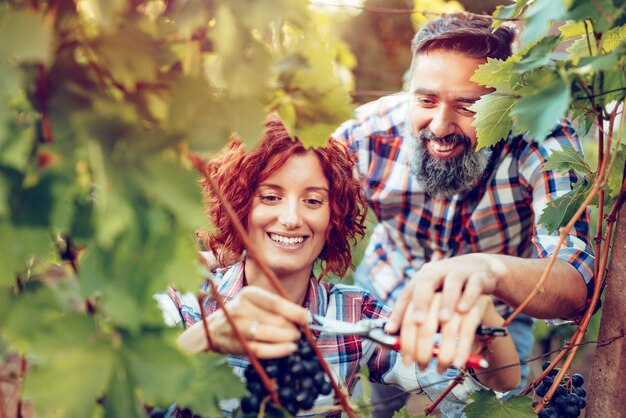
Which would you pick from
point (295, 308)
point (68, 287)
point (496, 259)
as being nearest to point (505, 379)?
point (496, 259)

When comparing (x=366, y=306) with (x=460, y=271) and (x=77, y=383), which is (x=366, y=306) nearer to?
(x=460, y=271)

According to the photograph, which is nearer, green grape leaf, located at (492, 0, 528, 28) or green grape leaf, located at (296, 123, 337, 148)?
green grape leaf, located at (296, 123, 337, 148)

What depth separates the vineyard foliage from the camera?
79 cm

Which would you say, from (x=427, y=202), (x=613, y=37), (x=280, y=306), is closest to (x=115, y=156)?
A: (x=280, y=306)

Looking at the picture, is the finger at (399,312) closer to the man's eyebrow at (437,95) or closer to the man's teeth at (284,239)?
the man's teeth at (284,239)

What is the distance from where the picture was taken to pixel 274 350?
1039 millimetres

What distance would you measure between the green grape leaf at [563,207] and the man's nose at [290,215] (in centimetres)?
62

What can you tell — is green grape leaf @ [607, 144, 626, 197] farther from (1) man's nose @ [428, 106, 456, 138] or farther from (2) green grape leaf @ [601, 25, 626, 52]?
(1) man's nose @ [428, 106, 456, 138]

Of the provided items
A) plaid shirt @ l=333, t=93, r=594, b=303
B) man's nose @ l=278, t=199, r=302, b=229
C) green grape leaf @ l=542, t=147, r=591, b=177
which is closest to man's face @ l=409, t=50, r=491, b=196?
plaid shirt @ l=333, t=93, r=594, b=303

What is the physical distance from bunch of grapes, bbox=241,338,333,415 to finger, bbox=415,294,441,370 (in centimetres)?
17

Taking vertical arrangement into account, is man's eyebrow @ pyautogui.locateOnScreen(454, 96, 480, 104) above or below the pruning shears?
above

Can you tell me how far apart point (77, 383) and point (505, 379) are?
0.92 m

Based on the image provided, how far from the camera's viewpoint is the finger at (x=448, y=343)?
1048 mm

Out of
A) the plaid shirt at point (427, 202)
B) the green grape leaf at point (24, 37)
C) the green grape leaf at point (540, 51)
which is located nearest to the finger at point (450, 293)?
the green grape leaf at point (540, 51)
